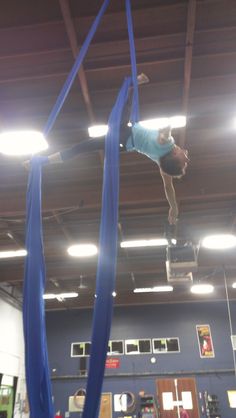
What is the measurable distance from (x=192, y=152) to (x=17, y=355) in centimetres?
783

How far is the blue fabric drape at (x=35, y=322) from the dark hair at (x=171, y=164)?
0.77m

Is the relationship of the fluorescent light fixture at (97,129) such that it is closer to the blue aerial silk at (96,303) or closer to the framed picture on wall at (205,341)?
the blue aerial silk at (96,303)

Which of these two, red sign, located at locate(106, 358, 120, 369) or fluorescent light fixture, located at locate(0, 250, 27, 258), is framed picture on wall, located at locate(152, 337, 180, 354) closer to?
red sign, located at locate(106, 358, 120, 369)

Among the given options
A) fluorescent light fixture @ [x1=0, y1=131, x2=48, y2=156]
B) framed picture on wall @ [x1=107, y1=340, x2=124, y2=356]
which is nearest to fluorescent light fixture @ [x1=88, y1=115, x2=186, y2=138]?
fluorescent light fixture @ [x1=0, y1=131, x2=48, y2=156]

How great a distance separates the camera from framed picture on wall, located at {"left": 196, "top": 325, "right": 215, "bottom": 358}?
10.8 m

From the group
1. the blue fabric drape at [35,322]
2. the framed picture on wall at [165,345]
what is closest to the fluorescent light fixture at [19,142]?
the blue fabric drape at [35,322]

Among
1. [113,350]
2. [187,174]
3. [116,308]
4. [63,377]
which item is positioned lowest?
[63,377]

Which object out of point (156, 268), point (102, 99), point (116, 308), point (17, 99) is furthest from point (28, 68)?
point (116, 308)

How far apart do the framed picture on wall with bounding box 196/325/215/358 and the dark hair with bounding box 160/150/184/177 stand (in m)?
→ 9.89

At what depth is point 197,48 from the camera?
3.69 m

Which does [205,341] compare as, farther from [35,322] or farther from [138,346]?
[35,322]

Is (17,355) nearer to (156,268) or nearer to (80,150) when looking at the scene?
(156,268)

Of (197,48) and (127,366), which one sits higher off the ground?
(197,48)

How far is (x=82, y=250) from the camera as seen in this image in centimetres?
752
